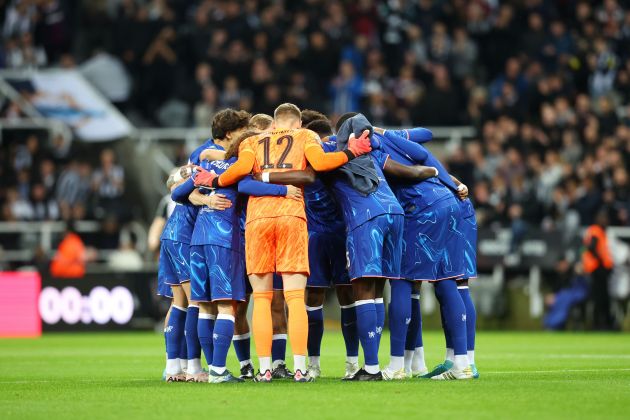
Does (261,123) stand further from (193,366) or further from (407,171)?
(193,366)

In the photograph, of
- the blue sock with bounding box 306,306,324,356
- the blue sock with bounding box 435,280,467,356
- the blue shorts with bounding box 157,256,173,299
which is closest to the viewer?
the blue sock with bounding box 435,280,467,356

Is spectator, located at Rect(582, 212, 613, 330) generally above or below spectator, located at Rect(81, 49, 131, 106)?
below

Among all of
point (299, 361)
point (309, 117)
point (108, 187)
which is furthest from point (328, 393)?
point (108, 187)

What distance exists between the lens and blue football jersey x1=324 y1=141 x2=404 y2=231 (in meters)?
11.3

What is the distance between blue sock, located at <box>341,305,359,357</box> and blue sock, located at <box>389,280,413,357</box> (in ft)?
1.77

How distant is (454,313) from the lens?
11.7 metres

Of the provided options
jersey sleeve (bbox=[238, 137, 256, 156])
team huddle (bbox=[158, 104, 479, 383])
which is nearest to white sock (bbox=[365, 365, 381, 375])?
team huddle (bbox=[158, 104, 479, 383])

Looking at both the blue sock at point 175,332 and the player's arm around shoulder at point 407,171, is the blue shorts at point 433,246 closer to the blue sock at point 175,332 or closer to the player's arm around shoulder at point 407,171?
the player's arm around shoulder at point 407,171

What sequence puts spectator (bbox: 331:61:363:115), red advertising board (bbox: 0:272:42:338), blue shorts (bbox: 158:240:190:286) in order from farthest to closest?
spectator (bbox: 331:61:363:115)
red advertising board (bbox: 0:272:42:338)
blue shorts (bbox: 158:240:190:286)

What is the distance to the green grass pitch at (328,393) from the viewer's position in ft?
29.2

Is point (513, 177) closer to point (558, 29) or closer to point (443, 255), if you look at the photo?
point (558, 29)

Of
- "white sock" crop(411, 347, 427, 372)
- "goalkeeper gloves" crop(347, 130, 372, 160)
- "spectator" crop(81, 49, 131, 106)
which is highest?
"spectator" crop(81, 49, 131, 106)

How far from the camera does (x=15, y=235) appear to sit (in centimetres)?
2581

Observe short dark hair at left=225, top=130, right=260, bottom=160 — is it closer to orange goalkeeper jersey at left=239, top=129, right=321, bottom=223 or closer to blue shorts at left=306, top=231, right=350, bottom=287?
orange goalkeeper jersey at left=239, top=129, right=321, bottom=223
